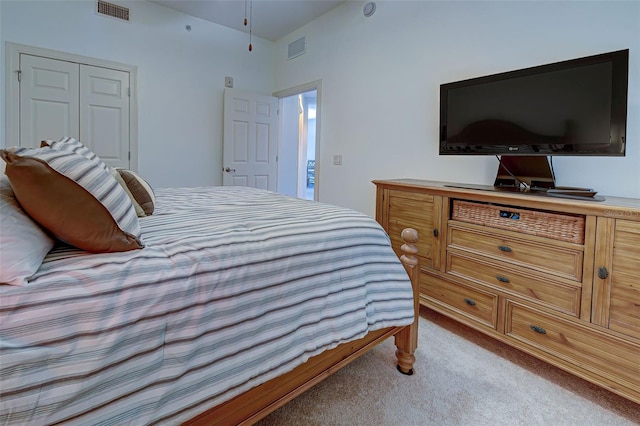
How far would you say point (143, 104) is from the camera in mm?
3895

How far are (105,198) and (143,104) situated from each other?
3.50 m

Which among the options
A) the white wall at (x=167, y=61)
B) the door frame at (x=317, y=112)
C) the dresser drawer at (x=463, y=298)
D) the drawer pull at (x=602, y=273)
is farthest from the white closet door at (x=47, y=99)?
the drawer pull at (x=602, y=273)

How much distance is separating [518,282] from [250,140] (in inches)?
150

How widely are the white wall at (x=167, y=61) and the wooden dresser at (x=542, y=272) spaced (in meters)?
3.09

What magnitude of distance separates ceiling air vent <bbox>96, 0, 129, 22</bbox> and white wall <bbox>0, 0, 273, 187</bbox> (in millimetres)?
52

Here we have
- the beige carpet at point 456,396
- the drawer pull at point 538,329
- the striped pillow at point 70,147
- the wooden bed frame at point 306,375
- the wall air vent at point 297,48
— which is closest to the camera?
the wooden bed frame at point 306,375

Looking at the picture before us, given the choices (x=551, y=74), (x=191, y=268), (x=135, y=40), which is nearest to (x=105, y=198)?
(x=191, y=268)

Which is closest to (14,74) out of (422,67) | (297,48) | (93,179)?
(297,48)

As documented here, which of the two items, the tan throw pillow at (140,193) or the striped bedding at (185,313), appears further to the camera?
the tan throw pillow at (140,193)

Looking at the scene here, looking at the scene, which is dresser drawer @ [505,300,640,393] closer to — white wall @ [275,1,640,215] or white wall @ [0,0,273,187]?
white wall @ [275,1,640,215]

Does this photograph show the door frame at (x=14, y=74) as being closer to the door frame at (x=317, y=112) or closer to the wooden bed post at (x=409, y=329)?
the door frame at (x=317, y=112)

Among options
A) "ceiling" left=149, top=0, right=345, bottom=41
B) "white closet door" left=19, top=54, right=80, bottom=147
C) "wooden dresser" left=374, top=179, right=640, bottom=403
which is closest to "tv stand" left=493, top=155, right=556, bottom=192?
"wooden dresser" left=374, top=179, right=640, bottom=403

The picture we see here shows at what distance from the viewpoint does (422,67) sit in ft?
9.77

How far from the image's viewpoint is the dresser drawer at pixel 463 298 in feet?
6.34
